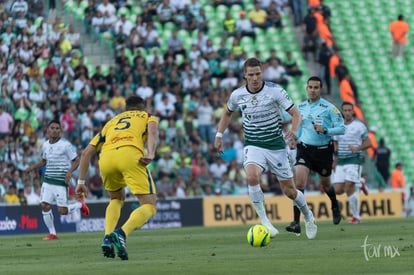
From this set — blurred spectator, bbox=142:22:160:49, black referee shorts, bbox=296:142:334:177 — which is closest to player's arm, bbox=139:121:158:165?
black referee shorts, bbox=296:142:334:177

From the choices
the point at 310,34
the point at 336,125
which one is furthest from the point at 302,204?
the point at 310,34

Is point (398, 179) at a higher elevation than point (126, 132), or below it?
below

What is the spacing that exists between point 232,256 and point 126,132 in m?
2.19

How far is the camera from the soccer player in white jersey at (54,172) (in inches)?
973

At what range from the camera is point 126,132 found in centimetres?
1554

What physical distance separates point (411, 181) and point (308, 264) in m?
24.6

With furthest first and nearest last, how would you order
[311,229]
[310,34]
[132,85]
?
[310,34] < [132,85] < [311,229]

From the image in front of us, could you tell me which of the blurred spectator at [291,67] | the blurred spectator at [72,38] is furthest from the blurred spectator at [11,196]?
the blurred spectator at [291,67]

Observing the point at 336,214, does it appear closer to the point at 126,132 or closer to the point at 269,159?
the point at 269,159

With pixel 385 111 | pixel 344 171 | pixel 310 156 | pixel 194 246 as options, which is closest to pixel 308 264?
pixel 194 246

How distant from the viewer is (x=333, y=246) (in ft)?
55.7

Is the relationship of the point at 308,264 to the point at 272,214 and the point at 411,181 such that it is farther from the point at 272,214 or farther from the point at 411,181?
the point at 411,181

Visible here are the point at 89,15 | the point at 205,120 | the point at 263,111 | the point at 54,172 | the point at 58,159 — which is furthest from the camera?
the point at 89,15

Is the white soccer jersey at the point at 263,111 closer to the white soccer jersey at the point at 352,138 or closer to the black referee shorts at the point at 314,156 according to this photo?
the black referee shorts at the point at 314,156
